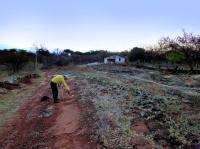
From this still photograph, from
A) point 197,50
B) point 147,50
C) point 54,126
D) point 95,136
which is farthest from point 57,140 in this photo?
point 147,50

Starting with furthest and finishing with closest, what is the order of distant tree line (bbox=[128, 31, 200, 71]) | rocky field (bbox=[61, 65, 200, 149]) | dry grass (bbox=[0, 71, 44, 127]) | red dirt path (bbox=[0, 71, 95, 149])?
distant tree line (bbox=[128, 31, 200, 71])
dry grass (bbox=[0, 71, 44, 127])
red dirt path (bbox=[0, 71, 95, 149])
rocky field (bbox=[61, 65, 200, 149])

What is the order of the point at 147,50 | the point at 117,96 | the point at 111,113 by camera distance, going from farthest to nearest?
the point at 147,50 < the point at 117,96 < the point at 111,113

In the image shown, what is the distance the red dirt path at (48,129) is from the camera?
13.4 metres

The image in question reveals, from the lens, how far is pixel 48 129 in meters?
16.1

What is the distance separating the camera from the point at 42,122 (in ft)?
58.6

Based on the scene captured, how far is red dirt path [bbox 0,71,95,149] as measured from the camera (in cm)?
A: 1345

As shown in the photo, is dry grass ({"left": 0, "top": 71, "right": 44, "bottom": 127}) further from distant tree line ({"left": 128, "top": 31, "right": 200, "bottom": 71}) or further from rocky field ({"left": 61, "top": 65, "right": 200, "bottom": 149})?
distant tree line ({"left": 128, "top": 31, "right": 200, "bottom": 71})

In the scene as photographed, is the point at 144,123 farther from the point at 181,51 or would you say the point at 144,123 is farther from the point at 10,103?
the point at 181,51

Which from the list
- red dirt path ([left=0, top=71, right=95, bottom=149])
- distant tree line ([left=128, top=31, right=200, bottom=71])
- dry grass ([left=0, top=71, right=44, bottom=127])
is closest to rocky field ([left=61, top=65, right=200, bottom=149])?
red dirt path ([left=0, top=71, right=95, bottom=149])

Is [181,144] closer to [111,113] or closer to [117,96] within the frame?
[111,113]

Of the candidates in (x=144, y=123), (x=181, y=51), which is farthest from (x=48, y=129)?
(x=181, y=51)

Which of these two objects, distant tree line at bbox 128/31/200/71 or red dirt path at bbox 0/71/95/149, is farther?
distant tree line at bbox 128/31/200/71

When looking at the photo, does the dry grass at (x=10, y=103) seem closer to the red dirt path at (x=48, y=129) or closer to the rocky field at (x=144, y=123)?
the red dirt path at (x=48, y=129)

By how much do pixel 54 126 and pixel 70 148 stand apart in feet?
13.6
